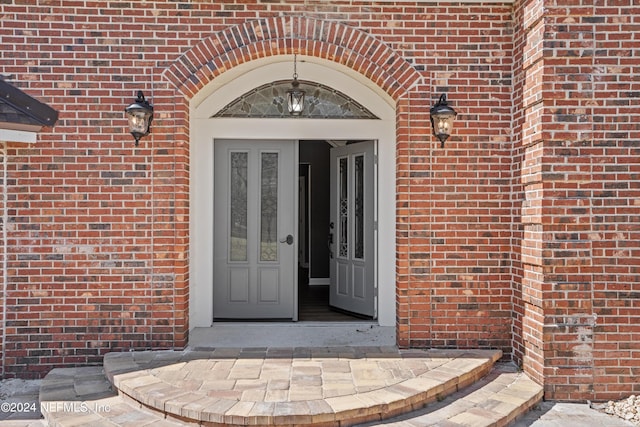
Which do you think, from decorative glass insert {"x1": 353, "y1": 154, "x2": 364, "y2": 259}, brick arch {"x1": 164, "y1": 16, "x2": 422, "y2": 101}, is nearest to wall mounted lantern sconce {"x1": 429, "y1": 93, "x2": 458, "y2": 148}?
brick arch {"x1": 164, "y1": 16, "x2": 422, "y2": 101}

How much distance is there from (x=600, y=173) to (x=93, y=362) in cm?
486

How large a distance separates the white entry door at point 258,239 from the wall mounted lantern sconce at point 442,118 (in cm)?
195

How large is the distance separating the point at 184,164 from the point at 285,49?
1.48m

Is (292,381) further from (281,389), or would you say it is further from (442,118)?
(442,118)

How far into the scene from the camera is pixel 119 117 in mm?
4426

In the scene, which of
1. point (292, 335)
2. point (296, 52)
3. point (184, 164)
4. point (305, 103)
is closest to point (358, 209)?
point (305, 103)

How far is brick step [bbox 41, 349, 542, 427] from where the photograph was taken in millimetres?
3275

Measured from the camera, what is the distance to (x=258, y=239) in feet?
19.0

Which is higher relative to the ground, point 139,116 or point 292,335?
point 139,116

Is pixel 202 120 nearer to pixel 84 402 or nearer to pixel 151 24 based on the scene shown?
pixel 151 24

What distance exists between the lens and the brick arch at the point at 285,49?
4422 mm

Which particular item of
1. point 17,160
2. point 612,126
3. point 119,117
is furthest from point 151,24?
point 612,126

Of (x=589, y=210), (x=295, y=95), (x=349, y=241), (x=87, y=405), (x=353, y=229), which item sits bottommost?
(x=87, y=405)

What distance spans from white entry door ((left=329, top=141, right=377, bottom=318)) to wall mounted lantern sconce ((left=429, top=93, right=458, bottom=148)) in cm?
140
